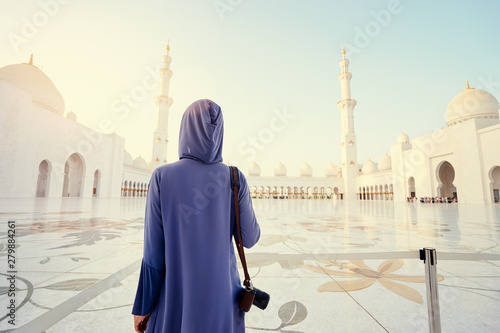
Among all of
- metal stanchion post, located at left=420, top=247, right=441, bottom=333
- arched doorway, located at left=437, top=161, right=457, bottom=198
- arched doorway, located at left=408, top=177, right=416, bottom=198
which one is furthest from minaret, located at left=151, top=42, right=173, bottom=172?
metal stanchion post, located at left=420, top=247, right=441, bottom=333

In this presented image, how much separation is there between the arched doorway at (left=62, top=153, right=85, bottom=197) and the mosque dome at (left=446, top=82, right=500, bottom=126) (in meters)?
21.1

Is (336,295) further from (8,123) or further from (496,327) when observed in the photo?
(8,123)

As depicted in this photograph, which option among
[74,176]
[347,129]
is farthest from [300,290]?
[347,129]

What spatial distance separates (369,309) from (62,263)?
1729 millimetres

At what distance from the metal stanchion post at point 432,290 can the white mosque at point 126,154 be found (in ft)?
40.0

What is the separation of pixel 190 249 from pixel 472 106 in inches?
721

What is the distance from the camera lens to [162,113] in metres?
19.8

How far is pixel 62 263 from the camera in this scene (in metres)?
1.51

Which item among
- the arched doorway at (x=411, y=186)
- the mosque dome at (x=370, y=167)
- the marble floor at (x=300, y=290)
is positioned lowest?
the marble floor at (x=300, y=290)

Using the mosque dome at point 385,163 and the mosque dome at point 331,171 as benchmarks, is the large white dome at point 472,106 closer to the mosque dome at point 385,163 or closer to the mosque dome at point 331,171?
the mosque dome at point 385,163

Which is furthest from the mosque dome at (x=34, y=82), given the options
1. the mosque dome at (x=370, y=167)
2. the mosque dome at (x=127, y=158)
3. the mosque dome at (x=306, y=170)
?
the mosque dome at (x=370, y=167)

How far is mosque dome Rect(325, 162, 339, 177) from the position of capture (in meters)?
26.6

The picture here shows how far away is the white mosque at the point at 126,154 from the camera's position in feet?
30.8

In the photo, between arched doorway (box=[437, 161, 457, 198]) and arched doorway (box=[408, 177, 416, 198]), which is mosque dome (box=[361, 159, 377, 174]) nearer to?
arched doorway (box=[408, 177, 416, 198])
